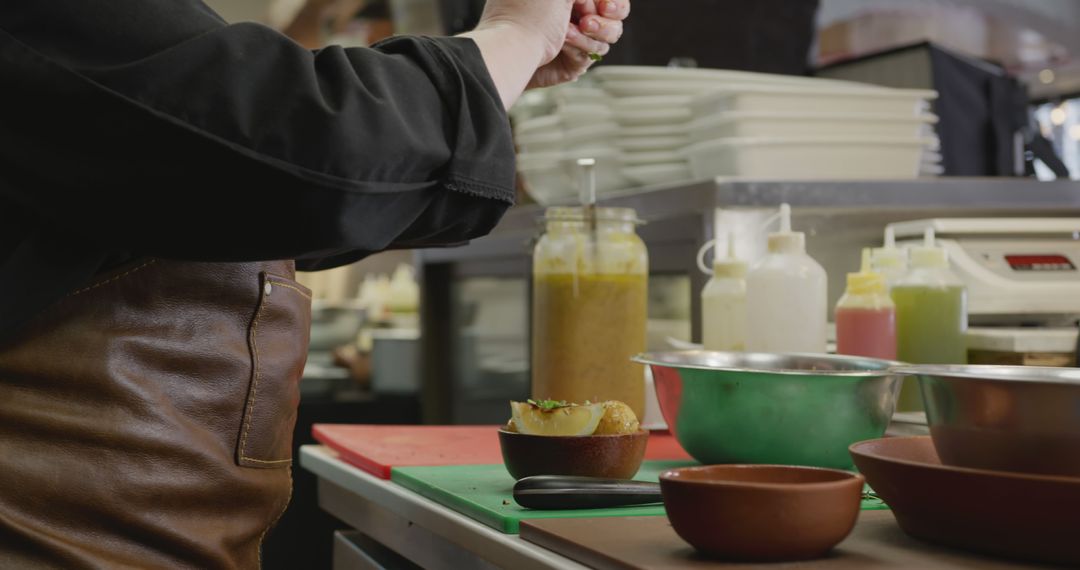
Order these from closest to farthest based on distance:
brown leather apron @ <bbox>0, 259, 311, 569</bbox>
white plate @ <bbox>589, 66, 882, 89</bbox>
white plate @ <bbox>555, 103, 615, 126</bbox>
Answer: brown leather apron @ <bbox>0, 259, 311, 569</bbox> → white plate @ <bbox>589, 66, 882, 89</bbox> → white plate @ <bbox>555, 103, 615, 126</bbox>

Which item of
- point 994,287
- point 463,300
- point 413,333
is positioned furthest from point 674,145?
point 413,333

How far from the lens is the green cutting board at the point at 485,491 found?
0.99m

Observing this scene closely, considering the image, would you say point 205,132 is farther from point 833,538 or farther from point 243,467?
point 833,538

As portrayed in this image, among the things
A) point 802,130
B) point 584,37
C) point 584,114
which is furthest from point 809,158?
point 584,37

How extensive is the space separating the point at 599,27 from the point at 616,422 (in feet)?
1.47

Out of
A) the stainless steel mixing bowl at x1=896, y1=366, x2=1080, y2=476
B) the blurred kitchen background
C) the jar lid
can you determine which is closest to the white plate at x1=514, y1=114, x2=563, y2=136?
the blurred kitchen background

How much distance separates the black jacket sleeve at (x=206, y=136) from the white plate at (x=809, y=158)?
3.24 ft

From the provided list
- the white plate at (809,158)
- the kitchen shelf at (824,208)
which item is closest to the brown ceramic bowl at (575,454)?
the kitchen shelf at (824,208)

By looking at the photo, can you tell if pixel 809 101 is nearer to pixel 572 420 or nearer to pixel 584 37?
pixel 584 37

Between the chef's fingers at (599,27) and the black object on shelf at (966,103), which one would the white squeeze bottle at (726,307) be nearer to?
the chef's fingers at (599,27)

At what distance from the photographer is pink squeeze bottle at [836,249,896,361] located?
4.99 feet

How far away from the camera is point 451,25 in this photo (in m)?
3.27

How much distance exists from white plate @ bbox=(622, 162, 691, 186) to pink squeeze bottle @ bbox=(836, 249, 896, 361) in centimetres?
62

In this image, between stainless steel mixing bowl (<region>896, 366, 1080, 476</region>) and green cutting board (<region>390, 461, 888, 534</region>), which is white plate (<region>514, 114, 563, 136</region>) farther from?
stainless steel mixing bowl (<region>896, 366, 1080, 476</region>)
